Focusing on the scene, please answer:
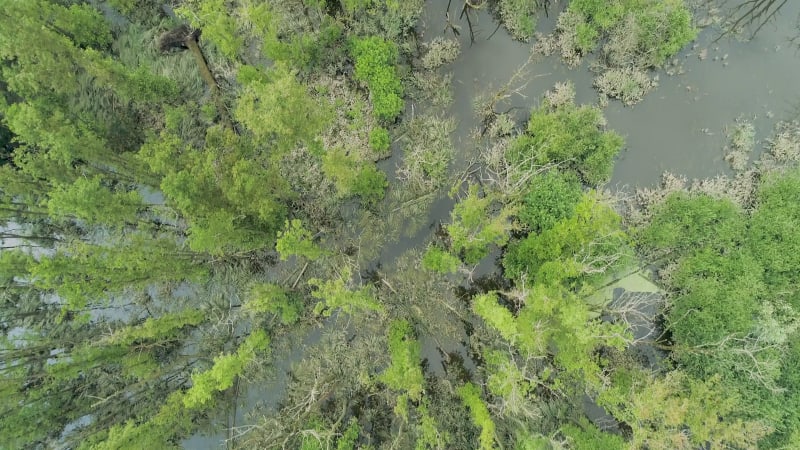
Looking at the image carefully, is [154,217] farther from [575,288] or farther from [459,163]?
[575,288]

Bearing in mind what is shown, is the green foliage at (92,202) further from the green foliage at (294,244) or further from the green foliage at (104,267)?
the green foliage at (294,244)

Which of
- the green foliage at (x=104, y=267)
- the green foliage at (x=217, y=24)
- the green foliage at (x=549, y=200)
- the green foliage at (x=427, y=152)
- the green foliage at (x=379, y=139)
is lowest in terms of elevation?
the green foliage at (x=549, y=200)

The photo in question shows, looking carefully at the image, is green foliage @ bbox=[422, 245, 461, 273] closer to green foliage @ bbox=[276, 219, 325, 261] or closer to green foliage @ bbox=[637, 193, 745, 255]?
green foliage @ bbox=[276, 219, 325, 261]

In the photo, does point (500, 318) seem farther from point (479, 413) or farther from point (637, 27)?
point (637, 27)

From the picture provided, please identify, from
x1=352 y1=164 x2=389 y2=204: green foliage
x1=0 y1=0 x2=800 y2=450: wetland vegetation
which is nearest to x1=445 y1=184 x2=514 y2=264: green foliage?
x1=0 y1=0 x2=800 y2=450: wetland vegetation

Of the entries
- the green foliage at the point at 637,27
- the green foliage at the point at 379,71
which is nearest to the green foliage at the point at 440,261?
the green foliage at the point at 379,71

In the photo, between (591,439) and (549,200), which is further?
(549,200)

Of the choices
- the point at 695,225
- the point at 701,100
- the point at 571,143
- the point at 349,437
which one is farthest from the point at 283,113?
the point at 701,100
